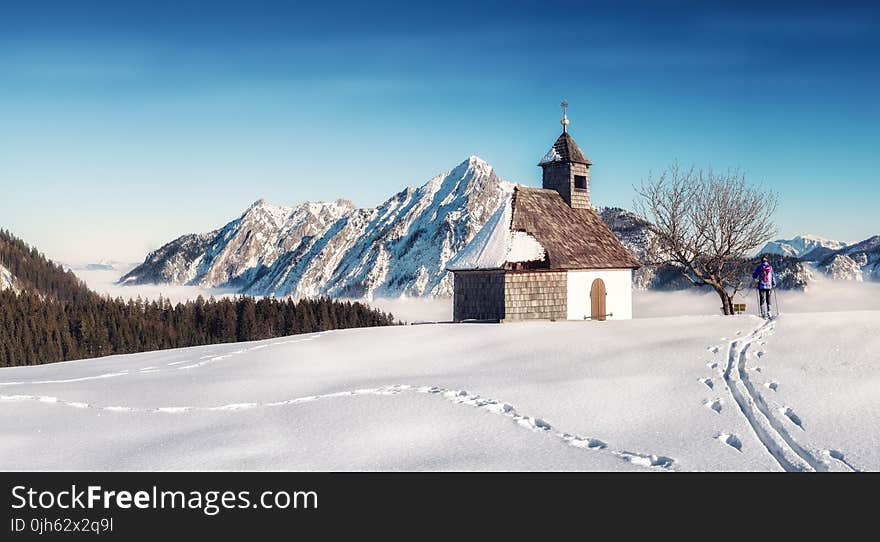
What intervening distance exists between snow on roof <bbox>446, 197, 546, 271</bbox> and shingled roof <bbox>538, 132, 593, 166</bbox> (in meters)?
6.97

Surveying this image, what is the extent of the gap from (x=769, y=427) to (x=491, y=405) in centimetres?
611

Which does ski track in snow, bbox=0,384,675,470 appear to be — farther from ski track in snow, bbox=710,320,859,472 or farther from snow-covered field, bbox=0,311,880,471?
ski track in snow, bbox=710,320,859,472

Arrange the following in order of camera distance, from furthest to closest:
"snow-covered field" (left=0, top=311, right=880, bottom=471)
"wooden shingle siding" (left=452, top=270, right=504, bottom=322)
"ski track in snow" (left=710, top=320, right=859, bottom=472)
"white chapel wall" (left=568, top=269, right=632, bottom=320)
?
"white chapel wall" (left=568, top=269, right=632, bottom=320), "wooden shingle siding" (left=452, top=270, right=504, bottom=322), "snow-covered field" (left=0, top=311, right=880, bottom=471), "ski track in snow" (left=710, top=320, right=859, bottom=472)

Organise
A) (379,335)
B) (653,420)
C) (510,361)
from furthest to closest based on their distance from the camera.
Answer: (379,335), (510,361), (653,420)

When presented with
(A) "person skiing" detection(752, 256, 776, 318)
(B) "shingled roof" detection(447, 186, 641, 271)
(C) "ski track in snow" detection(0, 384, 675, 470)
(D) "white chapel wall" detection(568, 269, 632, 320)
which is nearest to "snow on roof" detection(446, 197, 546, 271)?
(B) "shingled roof" detection(447, 186, 641, 271)

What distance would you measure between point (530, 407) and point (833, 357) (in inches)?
406

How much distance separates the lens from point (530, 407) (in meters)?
16.7

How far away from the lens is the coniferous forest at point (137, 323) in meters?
122

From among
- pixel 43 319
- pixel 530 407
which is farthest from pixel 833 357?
pixel 43 319

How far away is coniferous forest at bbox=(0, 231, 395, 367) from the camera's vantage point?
12156cm
